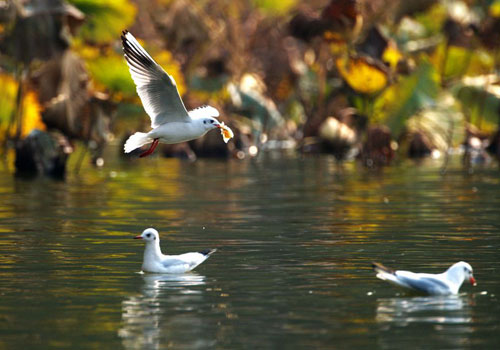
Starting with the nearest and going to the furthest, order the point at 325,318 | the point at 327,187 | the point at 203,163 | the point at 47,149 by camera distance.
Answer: the point at 325,318 < the point at 327,187 < the point at 47,149 < the point at 203,163

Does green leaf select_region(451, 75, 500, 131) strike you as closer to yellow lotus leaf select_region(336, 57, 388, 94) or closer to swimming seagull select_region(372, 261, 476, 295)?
yellow lotus leaf select_region(336, 57, 388, 94)

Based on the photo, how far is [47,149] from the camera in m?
29.3

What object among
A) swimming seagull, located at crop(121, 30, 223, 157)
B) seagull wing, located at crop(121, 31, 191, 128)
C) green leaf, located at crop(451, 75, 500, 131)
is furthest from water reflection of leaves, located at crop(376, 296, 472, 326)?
green leaf, located at crop(451, 75, 500, 131)

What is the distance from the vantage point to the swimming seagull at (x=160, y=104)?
15.1 m

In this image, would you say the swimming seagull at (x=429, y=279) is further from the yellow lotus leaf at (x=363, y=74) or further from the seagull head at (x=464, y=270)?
the yellow lotus leaf at (x=363, y=74)

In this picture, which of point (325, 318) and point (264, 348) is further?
point (325, 318)

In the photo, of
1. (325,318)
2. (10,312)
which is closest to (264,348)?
(325,318)

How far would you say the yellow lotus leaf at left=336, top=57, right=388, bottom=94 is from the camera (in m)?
34.4

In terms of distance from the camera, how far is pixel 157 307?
1105cm

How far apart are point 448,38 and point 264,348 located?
35418 mm

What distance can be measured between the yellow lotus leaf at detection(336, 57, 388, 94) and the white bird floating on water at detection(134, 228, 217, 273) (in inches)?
863

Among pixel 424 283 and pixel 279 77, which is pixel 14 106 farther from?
pixel 424 283

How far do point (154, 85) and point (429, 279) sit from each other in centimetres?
533

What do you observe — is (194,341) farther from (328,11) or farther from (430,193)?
(328,11)
